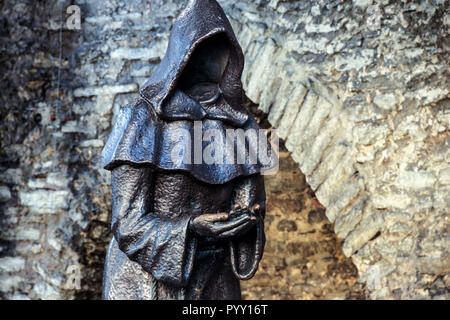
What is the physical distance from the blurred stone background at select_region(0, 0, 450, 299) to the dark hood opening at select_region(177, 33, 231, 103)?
5.69ft

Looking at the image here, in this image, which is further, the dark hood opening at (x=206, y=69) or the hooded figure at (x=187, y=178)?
the dark hood opening at (x=206, y=69)

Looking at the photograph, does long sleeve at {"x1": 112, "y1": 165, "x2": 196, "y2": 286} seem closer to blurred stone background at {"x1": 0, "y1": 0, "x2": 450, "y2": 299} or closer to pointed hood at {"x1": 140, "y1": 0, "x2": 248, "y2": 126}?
pointed hood at {"x1": 140, "y1": 0, "x2": 248, "y2": 126}

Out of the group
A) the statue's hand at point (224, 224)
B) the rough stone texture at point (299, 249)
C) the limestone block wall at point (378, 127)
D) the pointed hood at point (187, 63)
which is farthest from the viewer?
the rough stone texture at point (299, 249)

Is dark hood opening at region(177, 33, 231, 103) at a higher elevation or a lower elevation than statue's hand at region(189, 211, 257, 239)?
higher

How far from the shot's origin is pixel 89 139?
177 inches

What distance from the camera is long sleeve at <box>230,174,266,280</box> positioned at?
82.4 inches

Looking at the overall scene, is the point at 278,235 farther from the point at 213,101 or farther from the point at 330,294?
the point at 213,101

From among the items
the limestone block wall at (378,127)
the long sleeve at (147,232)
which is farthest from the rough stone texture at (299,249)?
the long sleeve at (147,232)

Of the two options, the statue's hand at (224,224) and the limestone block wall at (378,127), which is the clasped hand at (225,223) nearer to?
the statue's hand at (224,224)

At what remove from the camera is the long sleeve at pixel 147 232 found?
1921 millimetres

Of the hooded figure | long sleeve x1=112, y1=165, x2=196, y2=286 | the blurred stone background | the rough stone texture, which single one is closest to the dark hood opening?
the hooded figure

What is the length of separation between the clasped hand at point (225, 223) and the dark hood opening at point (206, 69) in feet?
1.57

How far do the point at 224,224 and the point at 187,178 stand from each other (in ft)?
0.81

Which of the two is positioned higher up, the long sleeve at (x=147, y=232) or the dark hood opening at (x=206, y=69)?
the dark hood opening at (x=206, y=69)
